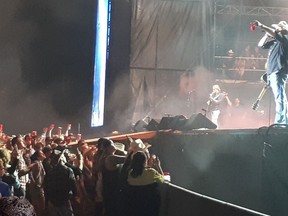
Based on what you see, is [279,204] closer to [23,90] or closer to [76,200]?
[76,200]

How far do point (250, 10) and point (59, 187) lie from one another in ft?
46.9

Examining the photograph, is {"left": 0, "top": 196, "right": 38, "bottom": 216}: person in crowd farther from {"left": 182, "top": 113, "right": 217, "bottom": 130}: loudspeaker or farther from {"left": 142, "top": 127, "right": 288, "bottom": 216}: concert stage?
{"left": 182, "top": 113, "right": 217, "bottom": 130}: loudspeaker

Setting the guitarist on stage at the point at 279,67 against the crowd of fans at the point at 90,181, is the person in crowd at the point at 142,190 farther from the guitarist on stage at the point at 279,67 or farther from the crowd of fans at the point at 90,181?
the guitarist on stage at the point at 279,67

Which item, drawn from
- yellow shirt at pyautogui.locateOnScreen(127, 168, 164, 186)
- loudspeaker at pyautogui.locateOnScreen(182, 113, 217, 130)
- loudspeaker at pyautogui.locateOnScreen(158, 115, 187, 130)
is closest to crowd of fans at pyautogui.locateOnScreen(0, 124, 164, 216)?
yellow shirt at pyautogui.locateOnScreen(127, 168, 164, 186)

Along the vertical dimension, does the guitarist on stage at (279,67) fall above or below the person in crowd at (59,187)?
above

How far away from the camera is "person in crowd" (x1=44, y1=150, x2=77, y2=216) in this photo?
7.39 metres

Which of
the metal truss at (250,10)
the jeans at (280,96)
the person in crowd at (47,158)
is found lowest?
the person in crowd at (47,158)

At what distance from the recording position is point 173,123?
1263 centimetres

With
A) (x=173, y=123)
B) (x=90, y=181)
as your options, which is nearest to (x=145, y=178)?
(x=90, y=181)

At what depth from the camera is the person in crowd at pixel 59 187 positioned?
7.39 m

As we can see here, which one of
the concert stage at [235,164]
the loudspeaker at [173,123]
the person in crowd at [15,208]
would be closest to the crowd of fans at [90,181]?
the concert stage at [235,164]

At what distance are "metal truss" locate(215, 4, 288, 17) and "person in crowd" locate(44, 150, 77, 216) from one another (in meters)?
Result: 12.7

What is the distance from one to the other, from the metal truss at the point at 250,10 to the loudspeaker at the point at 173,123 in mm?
7235

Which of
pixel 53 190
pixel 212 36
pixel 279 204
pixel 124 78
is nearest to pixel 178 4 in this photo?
pixel 212 36
